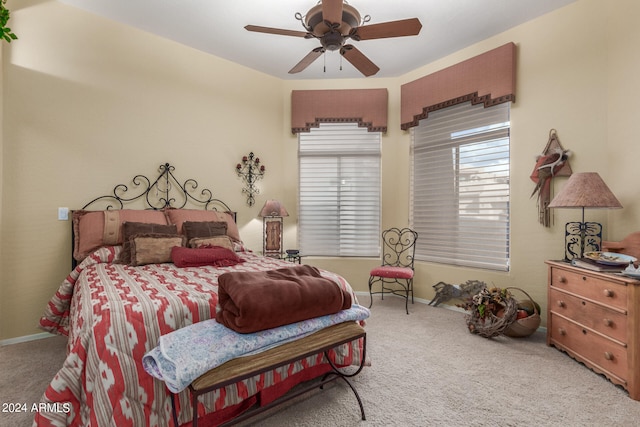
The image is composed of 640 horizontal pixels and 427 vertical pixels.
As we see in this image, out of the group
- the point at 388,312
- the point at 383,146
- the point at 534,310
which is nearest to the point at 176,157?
the point at 383,146

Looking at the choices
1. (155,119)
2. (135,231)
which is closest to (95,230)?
(135,231)

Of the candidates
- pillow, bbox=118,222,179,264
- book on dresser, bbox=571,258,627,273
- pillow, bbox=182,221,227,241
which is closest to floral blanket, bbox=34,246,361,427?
pillow, bbox=118,222,179,264

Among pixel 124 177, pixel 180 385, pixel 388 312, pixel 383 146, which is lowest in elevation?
pixel 388 312

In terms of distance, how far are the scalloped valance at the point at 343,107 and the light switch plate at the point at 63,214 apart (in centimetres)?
286

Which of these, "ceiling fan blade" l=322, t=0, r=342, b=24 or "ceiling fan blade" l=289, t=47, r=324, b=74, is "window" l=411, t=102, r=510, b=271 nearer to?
"ceiling fan blade" l=289, t=47, r=324, b=74

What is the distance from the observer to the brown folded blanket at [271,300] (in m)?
1.38

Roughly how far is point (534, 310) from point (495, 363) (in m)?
0.93

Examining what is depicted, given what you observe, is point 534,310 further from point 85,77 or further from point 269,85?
point 85,77

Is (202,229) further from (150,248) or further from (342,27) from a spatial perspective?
(342,27)

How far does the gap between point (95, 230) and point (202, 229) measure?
89 centimetres

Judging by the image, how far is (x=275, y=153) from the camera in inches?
171

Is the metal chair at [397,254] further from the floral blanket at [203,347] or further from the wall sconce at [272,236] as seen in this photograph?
the floral blanket at [203,347]

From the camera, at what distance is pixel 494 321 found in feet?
9.07

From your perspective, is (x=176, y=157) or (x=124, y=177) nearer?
(x=124, y=177)
